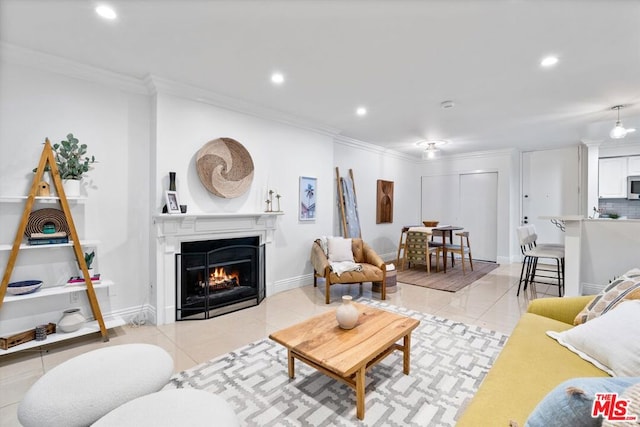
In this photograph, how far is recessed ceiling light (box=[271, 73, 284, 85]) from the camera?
9.61 ft

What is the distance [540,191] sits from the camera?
20.6 ft

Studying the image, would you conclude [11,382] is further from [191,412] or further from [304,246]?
[304,246]

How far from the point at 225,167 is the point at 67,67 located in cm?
167

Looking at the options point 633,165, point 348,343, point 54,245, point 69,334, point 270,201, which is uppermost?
point 633,165

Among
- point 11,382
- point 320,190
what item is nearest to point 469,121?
point 320,190

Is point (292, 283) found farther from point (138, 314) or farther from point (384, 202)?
point (384, 202)

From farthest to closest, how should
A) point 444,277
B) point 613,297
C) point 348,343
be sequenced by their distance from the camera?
point 444,277 < point 348,343 < point 613,297

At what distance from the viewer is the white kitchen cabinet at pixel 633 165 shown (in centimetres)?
532

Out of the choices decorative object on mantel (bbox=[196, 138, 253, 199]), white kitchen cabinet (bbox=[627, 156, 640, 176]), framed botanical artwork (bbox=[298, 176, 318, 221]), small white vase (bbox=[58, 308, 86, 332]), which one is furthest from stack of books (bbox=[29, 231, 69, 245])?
white kitchen cabinet (bbox=[627, 156, 640, 176])

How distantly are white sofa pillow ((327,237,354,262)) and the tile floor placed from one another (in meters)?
0.52

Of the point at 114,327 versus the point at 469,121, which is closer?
the point at 114,327

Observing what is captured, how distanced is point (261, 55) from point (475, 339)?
129 inches

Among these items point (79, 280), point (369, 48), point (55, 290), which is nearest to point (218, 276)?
point (79, 280)

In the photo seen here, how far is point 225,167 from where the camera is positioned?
11.5 ft
